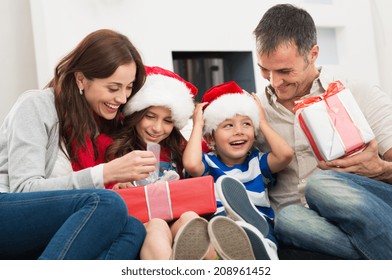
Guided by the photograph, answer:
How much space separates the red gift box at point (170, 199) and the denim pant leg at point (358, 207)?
1.05 ft

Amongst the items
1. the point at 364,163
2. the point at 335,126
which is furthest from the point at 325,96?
the point at 364,163

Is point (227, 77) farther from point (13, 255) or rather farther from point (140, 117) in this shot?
point (13, 255)

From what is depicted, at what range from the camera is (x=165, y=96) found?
170cm

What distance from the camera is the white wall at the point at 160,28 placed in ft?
8.98

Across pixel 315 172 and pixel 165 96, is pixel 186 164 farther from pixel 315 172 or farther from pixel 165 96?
pixel 315 172

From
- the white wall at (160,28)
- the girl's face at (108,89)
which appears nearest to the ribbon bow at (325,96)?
the girl's face at (108,89)

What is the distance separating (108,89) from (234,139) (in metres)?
0.50

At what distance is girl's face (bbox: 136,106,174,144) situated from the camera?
168cm

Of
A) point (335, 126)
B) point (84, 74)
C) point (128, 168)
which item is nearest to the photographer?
point (128, 168)

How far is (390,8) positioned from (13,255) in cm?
348

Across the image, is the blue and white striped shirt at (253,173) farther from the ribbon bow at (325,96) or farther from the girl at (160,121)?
the ribbon bow at (325,96)

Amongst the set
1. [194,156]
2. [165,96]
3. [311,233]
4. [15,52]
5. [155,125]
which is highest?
[15,52]

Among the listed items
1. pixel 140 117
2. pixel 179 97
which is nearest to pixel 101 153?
pixel 140 117
